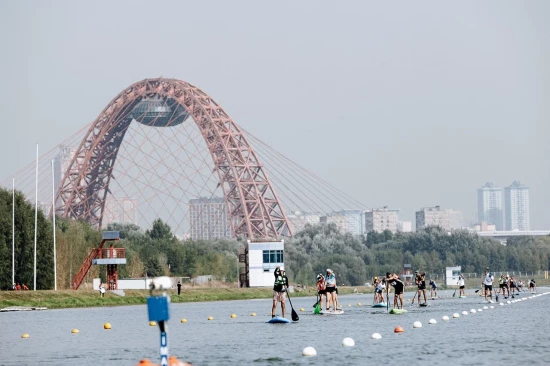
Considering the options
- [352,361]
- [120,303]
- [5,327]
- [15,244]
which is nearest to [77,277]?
[15,244]

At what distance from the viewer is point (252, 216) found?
16125 centimetres

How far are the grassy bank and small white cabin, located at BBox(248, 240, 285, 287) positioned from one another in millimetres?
3964

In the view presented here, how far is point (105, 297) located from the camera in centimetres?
10300

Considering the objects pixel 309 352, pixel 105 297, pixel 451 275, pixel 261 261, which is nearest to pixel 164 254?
pixel 261 261

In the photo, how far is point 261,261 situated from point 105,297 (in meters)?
36.1

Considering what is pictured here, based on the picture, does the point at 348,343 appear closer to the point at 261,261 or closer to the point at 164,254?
the point at 261,261

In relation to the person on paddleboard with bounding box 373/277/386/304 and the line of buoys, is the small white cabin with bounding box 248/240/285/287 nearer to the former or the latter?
the person on paddleboard with bounding box 373/277/386/304

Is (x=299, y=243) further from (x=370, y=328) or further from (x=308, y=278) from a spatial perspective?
(x=370, y=328)

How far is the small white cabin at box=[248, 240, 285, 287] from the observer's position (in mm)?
136625

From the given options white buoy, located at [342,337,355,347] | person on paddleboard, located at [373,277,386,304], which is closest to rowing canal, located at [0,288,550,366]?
white buoy, located at [342,337,355,347]

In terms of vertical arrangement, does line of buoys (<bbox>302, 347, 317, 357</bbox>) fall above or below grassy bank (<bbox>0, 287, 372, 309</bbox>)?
below

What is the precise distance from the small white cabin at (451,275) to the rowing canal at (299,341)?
126m

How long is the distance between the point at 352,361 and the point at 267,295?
95.1 meters

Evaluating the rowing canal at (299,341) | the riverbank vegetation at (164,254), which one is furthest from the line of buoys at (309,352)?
the riverbank vegetation at (164,254)
